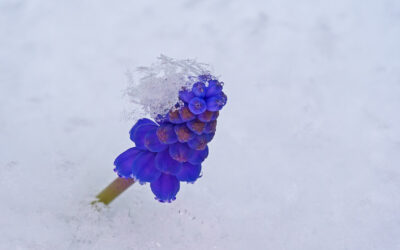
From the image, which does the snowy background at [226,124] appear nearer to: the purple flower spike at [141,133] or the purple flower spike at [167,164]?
the purple flower spike at [141,133]

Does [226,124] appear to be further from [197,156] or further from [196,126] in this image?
[196,126]

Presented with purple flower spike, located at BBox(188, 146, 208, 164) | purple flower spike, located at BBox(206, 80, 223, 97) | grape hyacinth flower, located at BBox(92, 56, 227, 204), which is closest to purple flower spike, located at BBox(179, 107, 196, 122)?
grape hyacinth flower, located at BBox(92, 56, 227, 204)

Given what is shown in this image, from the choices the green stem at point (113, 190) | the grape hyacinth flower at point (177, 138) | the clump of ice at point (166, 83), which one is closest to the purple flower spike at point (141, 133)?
the grape hyacinth flower at point (177, 138)

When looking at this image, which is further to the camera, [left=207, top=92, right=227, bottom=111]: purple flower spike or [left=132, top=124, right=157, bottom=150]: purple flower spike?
[left=132, top=124, right=157, bottom=150]: purple flower spike

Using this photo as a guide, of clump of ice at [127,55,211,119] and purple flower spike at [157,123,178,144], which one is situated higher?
clump of ice at [127,55,211,119]

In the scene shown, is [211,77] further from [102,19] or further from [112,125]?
[102,19]

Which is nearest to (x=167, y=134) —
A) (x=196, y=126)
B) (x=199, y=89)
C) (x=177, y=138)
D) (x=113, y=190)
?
(x=177, y=138)

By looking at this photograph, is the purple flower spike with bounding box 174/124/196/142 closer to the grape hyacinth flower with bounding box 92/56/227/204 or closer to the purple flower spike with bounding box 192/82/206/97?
the grape hyacinth flower with bounding box 92/56/227/204
